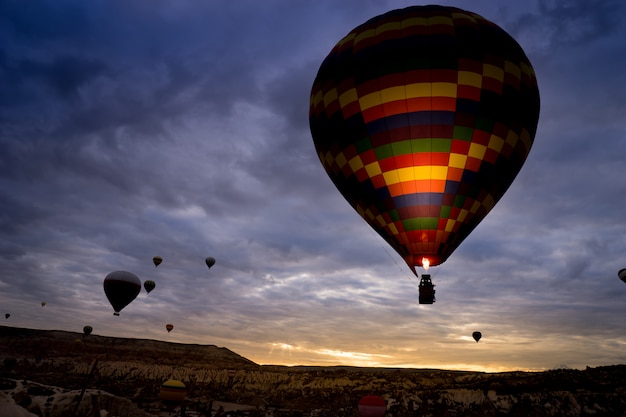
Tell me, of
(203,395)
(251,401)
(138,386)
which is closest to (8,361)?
(138,386)

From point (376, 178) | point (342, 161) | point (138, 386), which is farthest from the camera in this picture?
point (138, 386)

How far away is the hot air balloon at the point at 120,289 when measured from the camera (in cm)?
3959

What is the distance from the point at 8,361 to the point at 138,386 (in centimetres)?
2575

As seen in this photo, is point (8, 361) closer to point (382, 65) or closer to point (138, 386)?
point (138, 386)

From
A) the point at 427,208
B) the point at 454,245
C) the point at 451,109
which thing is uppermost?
the point at 451,109

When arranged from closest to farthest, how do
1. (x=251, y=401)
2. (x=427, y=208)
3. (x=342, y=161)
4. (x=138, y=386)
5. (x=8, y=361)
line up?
(x=427, y=208), (x=342, y=161), (x=251, y=401), (x=138, y=386), (x=8, y=361)

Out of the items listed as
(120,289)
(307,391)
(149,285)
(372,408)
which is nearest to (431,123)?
(372,408)

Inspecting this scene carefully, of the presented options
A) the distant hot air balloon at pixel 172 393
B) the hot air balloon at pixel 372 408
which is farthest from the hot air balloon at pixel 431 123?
the distant hot air balloon at pixel 172 393

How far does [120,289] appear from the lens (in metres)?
39.6

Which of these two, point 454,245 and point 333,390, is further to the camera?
point 333,390

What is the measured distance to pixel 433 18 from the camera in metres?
19.5

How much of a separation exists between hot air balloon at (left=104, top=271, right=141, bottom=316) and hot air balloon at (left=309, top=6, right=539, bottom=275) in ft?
97.6

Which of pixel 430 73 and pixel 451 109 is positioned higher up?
pixel 430 73

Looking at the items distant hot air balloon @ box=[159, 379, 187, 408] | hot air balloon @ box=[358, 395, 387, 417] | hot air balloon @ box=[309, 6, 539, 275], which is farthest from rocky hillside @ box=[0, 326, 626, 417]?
hot air balloon @ box=[309, 6, 539, 275]
